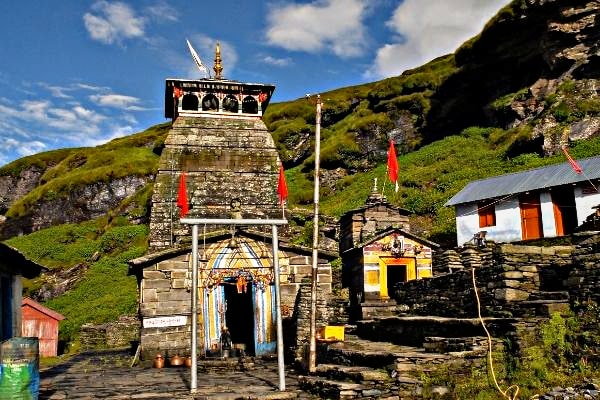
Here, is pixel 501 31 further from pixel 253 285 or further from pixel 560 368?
pixel 560 368

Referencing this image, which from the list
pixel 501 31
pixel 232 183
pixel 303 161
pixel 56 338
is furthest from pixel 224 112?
pixel 303 161

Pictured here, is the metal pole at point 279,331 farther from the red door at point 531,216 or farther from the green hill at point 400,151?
the green hill at point 400,151

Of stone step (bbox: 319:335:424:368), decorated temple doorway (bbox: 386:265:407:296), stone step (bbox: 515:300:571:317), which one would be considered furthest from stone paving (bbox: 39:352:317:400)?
decorated temple doorway (bbox: 386:265:407:296)

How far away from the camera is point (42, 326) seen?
2572 centimetres

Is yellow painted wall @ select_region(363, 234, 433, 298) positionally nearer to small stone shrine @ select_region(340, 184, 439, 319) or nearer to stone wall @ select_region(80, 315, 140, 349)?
small stone shrine @ select_region(340, 184, 439, 319)

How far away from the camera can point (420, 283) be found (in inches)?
641

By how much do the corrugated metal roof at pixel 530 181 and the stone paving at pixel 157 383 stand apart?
1390 cm

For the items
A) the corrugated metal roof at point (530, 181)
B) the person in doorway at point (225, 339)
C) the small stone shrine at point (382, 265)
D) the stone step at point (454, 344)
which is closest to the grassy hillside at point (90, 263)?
the person in doorway at point (225, 339)

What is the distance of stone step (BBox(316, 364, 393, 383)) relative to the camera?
1027 cm

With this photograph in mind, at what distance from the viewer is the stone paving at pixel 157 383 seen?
35.4 ft

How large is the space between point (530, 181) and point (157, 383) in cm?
1851

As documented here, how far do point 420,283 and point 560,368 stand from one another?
6571 mm

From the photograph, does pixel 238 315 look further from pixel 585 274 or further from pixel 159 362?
pixel 585 274

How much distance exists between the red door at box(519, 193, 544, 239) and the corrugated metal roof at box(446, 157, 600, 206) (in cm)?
49
